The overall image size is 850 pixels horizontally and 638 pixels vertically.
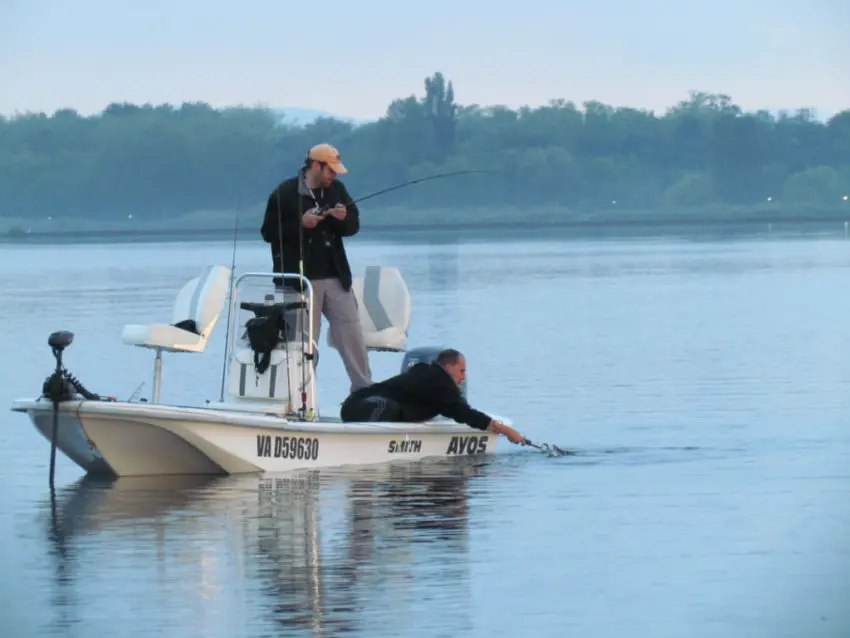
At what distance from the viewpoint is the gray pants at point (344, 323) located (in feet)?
45.5

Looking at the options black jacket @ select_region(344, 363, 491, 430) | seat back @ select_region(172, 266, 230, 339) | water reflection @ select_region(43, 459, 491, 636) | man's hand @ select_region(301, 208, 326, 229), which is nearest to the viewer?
water reflection @ select_region(43, 459, 491, 636)

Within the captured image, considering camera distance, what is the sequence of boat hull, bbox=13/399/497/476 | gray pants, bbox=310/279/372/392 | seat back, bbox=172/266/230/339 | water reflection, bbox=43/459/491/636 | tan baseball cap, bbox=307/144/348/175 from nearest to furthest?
water reflection, bbox=43/459/491/636 → boat hull, bbox=13/399/497/476 → seat back, bbox=172/266/230/339 → tan baseball cap, bbox=307/144/348/175 → gray pants, bbox=310/279/372/392

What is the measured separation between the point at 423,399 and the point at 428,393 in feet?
0.25

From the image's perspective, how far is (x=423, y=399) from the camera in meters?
13.9

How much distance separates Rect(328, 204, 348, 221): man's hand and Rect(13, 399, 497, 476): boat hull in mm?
1335

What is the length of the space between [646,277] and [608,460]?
39.3 metres

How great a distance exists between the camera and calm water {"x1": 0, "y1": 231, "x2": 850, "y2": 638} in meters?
9.49

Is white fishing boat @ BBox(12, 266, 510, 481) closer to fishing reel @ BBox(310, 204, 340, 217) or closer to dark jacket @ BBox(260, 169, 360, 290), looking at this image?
dark jacket @ BBox(260, 169, 360, 290)

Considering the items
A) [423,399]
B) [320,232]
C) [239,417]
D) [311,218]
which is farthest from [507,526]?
[320,232]

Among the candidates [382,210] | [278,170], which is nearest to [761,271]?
[382,210]

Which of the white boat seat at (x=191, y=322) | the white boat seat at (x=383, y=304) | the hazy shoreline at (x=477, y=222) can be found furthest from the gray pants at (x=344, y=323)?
the hazy shoreline at (x=477, y=222)

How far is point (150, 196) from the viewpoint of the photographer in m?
193

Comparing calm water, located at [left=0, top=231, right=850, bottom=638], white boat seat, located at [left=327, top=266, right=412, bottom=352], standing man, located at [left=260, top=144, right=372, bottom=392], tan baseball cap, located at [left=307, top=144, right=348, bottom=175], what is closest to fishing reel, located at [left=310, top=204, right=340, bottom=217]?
standing man, located at [left=260, top=144, right=372, bottom=392]

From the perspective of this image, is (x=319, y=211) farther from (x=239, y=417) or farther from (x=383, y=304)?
(x=239, y=417)
